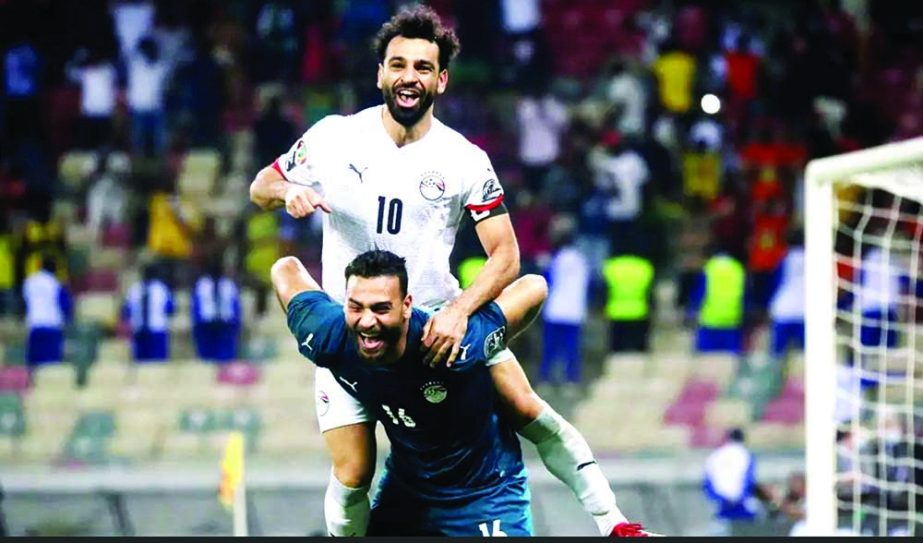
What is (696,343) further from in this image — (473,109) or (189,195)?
(189,195)

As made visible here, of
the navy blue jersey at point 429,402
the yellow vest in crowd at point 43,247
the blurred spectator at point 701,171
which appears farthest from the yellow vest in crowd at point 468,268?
the yellow vest in crowd at point 43,247

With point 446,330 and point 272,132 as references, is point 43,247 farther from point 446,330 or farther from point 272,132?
point 446,330

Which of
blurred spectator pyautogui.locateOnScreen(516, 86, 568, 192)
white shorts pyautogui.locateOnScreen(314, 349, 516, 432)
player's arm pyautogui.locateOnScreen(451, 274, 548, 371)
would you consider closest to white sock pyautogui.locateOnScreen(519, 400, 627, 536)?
white shorts pyautogui.locateOnScreen(314, 349, 516, 432)

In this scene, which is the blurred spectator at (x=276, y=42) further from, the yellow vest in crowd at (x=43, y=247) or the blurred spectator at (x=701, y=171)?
the blurred spectator at (x=701, y=171)

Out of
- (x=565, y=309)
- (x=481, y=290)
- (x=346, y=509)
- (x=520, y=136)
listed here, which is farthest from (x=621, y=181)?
(x=481, y=290)

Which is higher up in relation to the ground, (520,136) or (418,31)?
(520,136)

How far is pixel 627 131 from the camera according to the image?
15.4m

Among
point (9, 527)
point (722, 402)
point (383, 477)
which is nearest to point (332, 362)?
point (383, 477)

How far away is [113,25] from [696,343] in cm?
575

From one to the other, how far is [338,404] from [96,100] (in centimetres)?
1065

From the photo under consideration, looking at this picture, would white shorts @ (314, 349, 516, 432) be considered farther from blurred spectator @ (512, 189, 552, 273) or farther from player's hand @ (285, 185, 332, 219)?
blurred spectator @ (512, 189, 552, 273)

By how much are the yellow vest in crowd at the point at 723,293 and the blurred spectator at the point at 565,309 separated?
0.92 metres

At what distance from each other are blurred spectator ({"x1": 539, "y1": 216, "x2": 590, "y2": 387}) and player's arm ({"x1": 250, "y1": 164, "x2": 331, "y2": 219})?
8.44 metres

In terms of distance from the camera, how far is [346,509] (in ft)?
19.0
